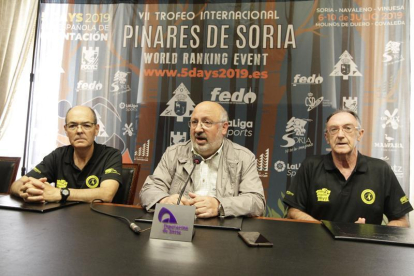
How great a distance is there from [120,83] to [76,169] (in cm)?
152

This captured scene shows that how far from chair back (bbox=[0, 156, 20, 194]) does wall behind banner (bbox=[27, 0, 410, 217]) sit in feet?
3.95

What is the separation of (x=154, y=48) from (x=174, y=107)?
0.65m

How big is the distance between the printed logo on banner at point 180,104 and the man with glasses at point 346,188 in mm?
1566

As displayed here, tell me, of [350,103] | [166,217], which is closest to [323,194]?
[166,217]

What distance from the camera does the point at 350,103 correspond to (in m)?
3.07

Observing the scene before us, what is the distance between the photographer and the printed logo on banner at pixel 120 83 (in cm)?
341

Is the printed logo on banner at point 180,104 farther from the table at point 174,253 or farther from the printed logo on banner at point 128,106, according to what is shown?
the table at point 174,253

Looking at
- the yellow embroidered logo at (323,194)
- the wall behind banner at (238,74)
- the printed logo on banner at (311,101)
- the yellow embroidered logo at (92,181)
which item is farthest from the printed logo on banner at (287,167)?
the yellow embroidered logo at (92,181)

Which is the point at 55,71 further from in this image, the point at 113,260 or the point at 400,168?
the point at 400,168

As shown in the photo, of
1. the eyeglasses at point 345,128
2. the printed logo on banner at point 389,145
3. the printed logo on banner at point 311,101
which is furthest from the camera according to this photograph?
the printed logo on banner at point 311,101

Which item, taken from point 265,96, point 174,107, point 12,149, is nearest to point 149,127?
point 174,107

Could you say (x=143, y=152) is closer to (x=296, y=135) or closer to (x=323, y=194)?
(x=296, y=135)

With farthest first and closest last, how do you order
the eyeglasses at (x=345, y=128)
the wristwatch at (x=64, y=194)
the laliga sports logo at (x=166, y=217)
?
the eyeglasses at (x=345, y=128)
the wristwatch at (x=64, y=194)
the laliga sports logo at (x=166, y=217)

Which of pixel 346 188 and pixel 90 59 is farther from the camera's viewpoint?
pixel 90 59
